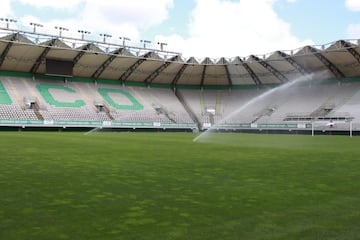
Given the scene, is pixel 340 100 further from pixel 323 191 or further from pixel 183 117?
pixel 323 191

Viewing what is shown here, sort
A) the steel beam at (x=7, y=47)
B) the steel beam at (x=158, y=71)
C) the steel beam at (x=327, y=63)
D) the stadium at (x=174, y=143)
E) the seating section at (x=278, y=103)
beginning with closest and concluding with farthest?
the stadium at (x=174, y=143) < the steel beam at (x=7, y=47) < the steel beam at (x=327, y=63) < the seating section at (x=278, y=103) < the steel beam at (x=158, y=71)

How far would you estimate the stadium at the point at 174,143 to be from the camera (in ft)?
15.3

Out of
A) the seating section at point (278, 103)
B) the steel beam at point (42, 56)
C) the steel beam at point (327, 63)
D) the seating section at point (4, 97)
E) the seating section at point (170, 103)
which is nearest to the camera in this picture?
the seating section at point (4, 97)

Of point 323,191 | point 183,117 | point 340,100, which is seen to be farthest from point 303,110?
point 323,191

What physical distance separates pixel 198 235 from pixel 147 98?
5916cm

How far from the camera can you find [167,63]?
59250 millimetres

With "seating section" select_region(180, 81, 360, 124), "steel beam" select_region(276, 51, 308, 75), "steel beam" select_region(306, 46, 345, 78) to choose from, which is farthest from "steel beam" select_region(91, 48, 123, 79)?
"steel beam" select_region(306, 46, 345, 78)

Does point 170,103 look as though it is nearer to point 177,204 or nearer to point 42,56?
point 42,56

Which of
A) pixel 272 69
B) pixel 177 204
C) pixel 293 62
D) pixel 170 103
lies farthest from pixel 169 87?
pixel 177 204

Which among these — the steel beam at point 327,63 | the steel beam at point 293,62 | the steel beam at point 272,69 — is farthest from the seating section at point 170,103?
the steel beam at point 293,62

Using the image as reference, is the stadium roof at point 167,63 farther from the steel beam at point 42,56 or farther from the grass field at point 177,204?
the grass field at point 177,204

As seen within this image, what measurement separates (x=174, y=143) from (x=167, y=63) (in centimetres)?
3751

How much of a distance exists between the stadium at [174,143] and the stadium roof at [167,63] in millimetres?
190

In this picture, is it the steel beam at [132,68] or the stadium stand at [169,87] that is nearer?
the stadium stand at [169,87]
